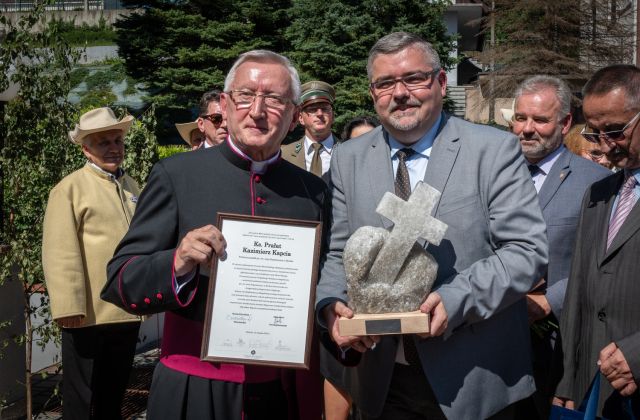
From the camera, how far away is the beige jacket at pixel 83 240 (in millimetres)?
4965

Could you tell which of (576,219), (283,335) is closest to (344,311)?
(283,335)

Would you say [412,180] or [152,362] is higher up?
[412,180]

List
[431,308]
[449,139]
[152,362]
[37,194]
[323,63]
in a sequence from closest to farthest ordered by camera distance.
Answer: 1. [431,308]
2. [449,139]
3. [37,194]
4. [152,362]
5. [323,63]

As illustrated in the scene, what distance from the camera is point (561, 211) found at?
3.97 m

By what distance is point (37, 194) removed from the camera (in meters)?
5.86

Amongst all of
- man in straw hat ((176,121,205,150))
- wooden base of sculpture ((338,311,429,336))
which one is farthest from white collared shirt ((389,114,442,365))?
man in straw hat ((176,121,205,150))

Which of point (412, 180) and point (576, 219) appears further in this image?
point (576, 219)

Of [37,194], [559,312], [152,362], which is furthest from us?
[152,362]

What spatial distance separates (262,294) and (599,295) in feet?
5.33

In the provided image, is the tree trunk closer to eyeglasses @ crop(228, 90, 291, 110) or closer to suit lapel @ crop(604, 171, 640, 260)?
eyeglasses @ crop(228, 90, 291, 110)

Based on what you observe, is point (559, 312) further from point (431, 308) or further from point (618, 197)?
point (431, 308)

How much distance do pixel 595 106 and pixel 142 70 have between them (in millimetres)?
31997

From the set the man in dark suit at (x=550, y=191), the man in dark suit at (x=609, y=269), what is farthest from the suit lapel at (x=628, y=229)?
the man in dark suit at (x=550, y=191)

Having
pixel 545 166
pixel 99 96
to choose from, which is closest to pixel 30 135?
pixel 545 166
